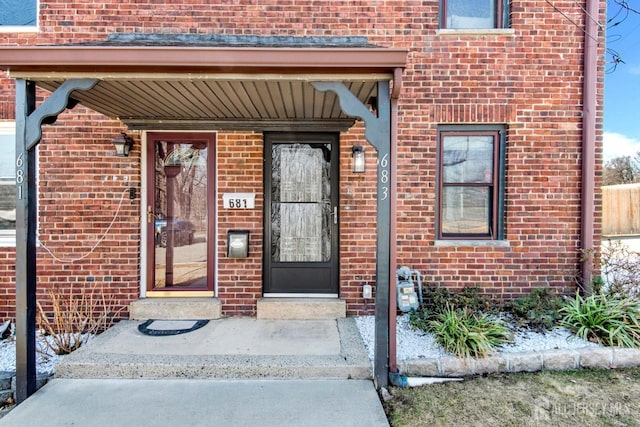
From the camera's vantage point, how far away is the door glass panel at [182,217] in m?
4.53

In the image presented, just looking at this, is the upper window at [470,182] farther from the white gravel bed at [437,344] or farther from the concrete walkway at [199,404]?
the concrete walkway at [199,404]

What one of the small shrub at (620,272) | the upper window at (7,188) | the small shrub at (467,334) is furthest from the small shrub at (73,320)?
the small shrub at (620,272)

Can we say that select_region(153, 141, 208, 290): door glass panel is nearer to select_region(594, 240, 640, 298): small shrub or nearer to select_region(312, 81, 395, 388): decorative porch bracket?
select_region(312, 81, 395, 388): decorative porch bracket

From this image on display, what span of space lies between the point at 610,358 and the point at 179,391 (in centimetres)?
390

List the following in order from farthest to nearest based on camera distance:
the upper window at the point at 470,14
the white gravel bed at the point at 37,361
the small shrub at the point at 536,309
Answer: the upper window at the point at 470,14, the small shrub at the point at 536,309, the white gravel bed at the point at 37,361

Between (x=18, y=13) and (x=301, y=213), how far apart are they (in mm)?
4288

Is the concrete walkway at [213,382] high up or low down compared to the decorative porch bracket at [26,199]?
down

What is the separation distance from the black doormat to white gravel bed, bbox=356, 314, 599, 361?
76.0 inches

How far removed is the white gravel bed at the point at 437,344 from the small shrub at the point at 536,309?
0.12 meters

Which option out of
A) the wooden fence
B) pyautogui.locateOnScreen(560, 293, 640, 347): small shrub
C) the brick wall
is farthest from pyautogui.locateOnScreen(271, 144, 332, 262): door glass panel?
the wooden fence

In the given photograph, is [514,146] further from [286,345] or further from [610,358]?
[286,345]

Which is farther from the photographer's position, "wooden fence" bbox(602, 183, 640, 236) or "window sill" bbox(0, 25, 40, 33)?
"wooden fence" bbox(602, 183, 640, 236)

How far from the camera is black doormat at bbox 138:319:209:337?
12.6 ft

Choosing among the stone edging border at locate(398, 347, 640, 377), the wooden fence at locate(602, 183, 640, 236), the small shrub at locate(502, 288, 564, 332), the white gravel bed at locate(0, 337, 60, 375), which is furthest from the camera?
the wooden fence at locate(602, 183, 640, 236)
